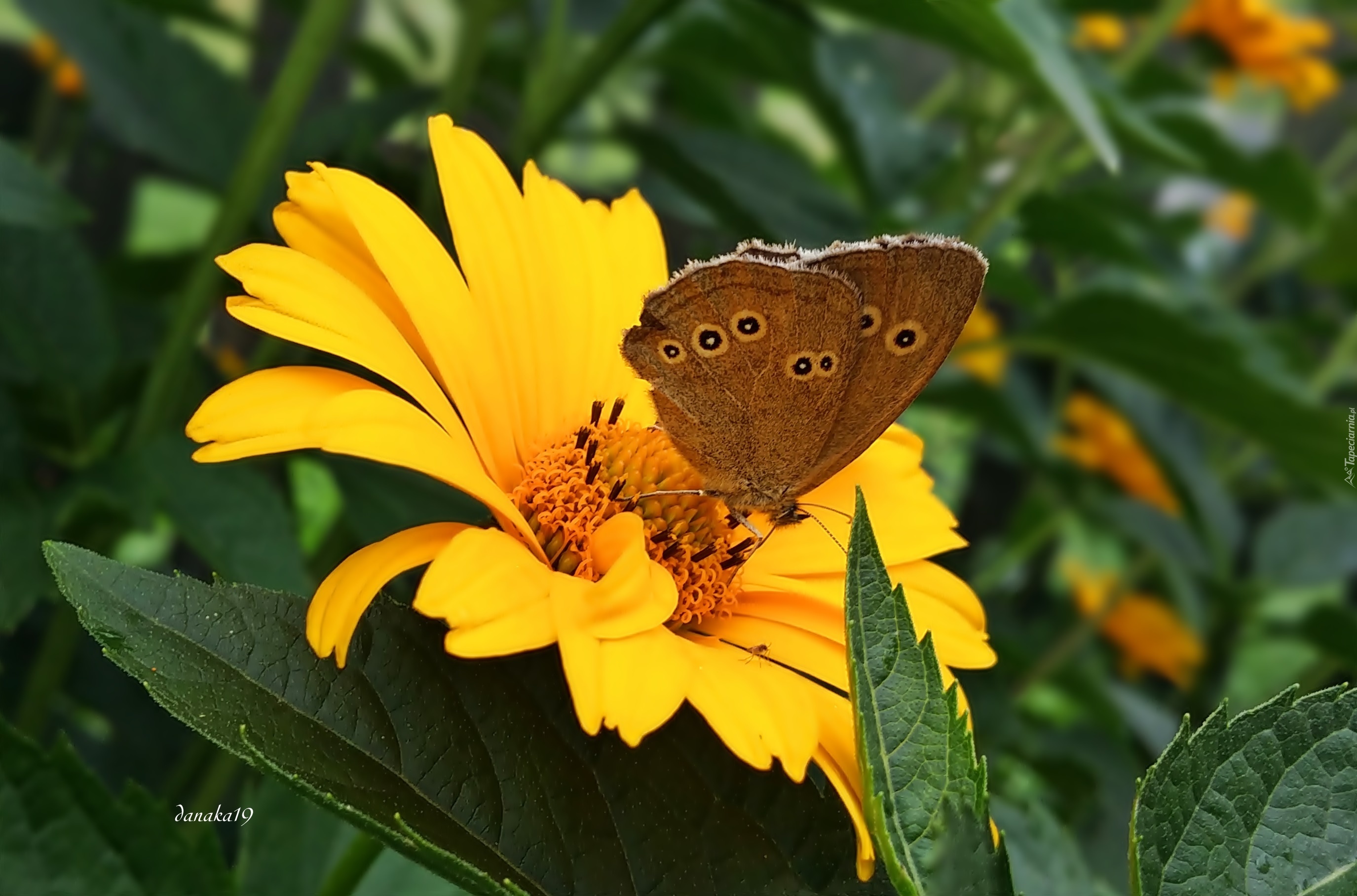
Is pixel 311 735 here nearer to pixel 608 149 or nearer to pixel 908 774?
pixel 908 774

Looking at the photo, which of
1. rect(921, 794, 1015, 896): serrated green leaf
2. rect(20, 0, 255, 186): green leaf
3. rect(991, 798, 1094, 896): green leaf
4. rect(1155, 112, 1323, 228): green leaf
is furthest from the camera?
rect(1155, 112, 1323, 228): green leaf

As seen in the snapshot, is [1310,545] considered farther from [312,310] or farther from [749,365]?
[312,310]

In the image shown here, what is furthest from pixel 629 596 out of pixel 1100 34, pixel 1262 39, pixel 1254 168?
pixel 1100 34

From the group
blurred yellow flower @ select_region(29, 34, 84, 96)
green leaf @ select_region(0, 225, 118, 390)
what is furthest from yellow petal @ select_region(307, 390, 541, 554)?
blurred yellow flower @ select_region(29, 34, 84, 96)

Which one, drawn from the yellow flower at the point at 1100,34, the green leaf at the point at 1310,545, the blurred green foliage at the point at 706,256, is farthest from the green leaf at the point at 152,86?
the green leaf at the point at 1310,545

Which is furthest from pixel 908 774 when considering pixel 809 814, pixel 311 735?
pixel 311 735

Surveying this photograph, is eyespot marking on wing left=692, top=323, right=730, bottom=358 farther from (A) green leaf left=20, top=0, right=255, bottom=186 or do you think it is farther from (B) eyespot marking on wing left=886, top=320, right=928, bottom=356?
(A) green leaf left=20, top=0, right=255, bottom=186

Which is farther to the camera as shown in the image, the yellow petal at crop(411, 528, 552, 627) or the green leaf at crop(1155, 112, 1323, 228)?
the green leaf at crop(1155, 112, 1323, 228)
